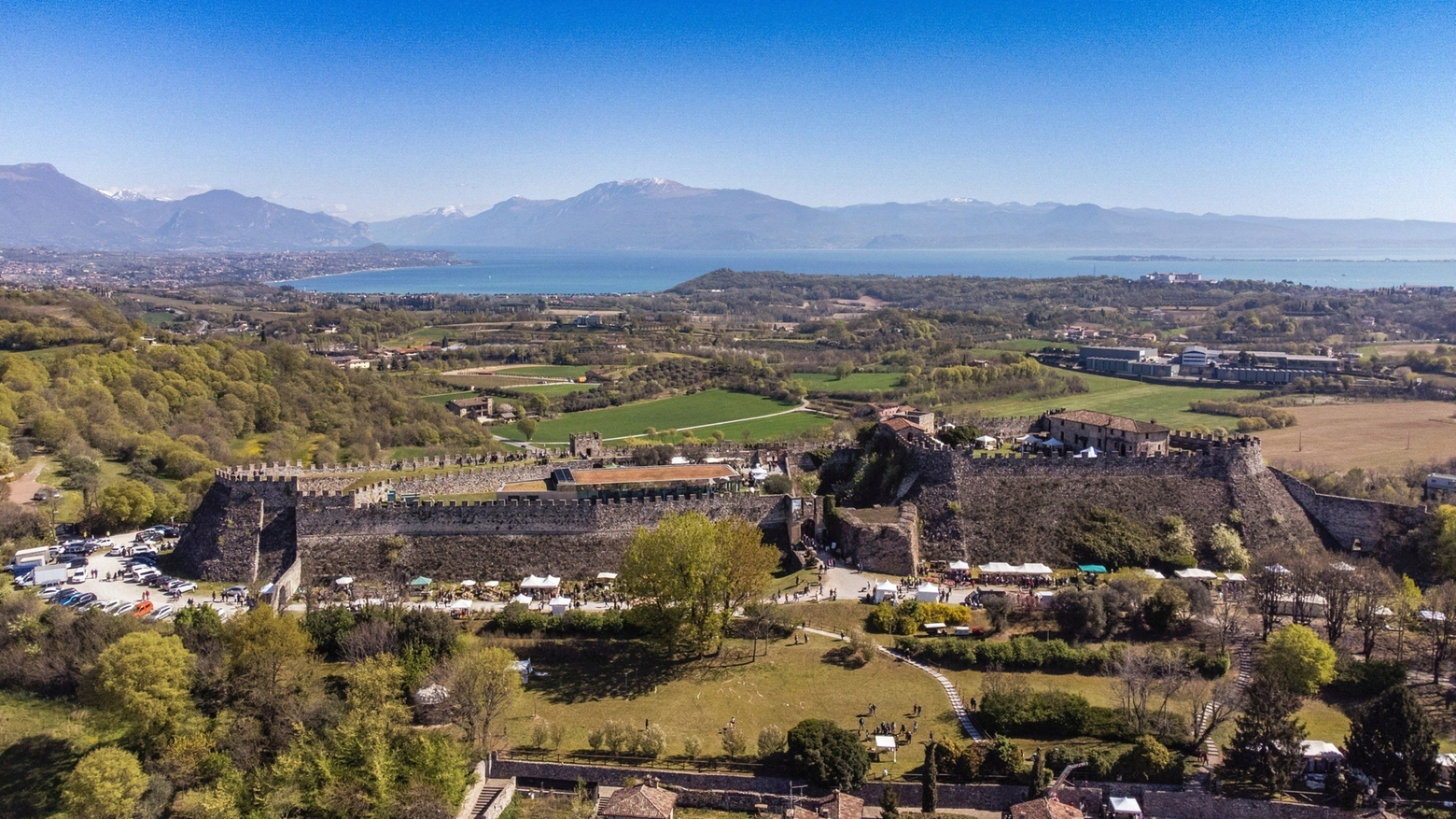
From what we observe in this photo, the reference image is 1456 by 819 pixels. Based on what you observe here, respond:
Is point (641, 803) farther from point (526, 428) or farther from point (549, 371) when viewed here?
point (549, 371)

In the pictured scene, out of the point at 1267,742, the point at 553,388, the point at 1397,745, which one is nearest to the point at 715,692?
the point at 1267,742

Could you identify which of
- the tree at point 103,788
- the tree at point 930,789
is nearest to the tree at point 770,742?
the tree at point 930,789

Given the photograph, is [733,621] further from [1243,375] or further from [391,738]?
[1243,375]

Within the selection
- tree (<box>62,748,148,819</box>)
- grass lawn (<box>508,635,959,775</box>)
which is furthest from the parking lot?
grass lawn (<box>508,635,959,775</box>)

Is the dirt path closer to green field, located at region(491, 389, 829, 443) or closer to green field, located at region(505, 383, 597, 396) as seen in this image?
green field, located at region(491, 389, 829, 443)

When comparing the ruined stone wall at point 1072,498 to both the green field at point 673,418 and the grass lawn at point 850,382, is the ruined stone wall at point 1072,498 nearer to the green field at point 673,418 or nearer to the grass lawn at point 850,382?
the green field at point 673,418

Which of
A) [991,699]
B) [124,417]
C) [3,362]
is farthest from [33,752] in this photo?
[3,362]
